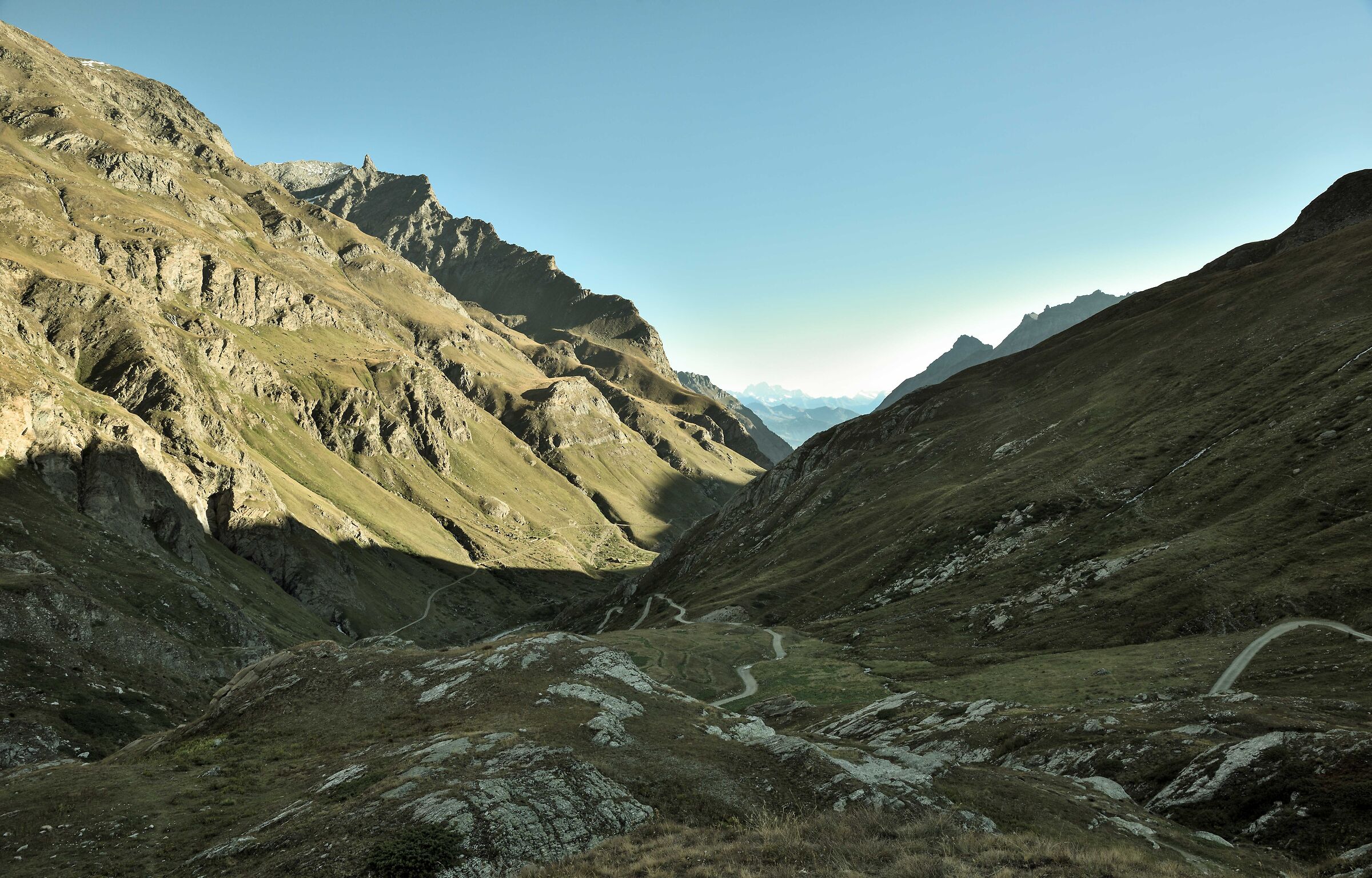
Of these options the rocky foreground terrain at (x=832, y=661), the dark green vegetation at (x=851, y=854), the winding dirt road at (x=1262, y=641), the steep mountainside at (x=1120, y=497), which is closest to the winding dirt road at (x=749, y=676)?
the rocky foreground terrain at (x=832, y=661)

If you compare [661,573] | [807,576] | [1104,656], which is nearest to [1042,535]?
[1104,656]

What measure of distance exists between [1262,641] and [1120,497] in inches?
1480

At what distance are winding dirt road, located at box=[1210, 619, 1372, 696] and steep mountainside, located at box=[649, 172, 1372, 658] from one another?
1559 mm

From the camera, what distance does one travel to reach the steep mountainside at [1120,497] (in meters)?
56.3

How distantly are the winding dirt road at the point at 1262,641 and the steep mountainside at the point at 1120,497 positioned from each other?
5.11ft

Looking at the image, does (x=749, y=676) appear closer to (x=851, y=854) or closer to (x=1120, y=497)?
(x=851, y=854)

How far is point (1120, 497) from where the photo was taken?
78.8 m

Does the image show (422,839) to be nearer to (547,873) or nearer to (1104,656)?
(547,873)

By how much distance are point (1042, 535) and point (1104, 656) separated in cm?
3129

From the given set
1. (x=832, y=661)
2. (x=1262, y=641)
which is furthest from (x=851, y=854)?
(x=832, y=661)

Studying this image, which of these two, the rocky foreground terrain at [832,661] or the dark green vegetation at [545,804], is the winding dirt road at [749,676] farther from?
the dark green vegetation at [545,804]

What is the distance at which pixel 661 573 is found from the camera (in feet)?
547

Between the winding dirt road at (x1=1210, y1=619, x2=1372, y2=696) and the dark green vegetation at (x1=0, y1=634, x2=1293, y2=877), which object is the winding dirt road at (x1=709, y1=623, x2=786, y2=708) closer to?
the dark green vegetation at (x1=0, y1=634, x2=1293, y2=877)

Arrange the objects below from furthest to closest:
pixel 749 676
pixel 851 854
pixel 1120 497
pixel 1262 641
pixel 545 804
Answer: pixel 1120 497 < pixel 749 676 < pixel 1262 641 < pixel 545 804 < pixel 851 854
